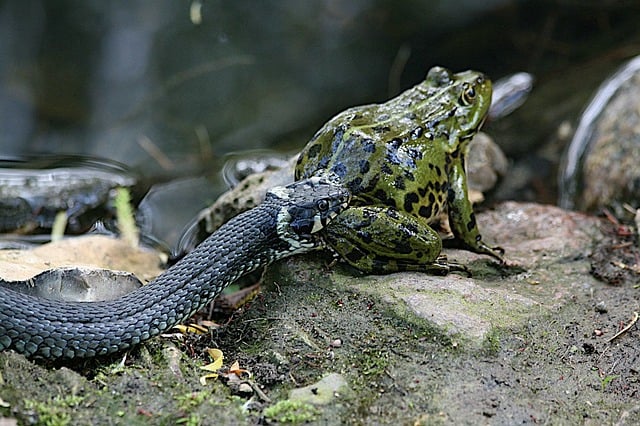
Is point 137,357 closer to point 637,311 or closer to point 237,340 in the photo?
point 237,340

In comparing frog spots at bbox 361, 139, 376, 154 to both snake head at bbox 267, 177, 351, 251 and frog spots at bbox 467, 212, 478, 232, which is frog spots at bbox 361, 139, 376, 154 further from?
frog spots at bbox 467, 212, 478, 232

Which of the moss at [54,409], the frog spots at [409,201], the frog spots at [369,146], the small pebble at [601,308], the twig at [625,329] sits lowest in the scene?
the twig at [625,329]

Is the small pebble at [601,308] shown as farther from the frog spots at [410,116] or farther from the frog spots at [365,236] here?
the frog spots at [410,116]

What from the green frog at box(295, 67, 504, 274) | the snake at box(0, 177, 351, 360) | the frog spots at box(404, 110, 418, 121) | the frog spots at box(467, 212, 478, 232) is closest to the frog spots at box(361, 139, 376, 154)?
the green frog at box(295, 67, 504, 274)

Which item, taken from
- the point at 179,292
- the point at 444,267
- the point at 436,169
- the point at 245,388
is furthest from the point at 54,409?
the point at 436,169

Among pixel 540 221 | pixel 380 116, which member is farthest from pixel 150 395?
pixel 540 221

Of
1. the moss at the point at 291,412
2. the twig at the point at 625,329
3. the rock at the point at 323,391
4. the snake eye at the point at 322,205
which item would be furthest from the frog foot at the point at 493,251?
the moss at the point at 291,412
